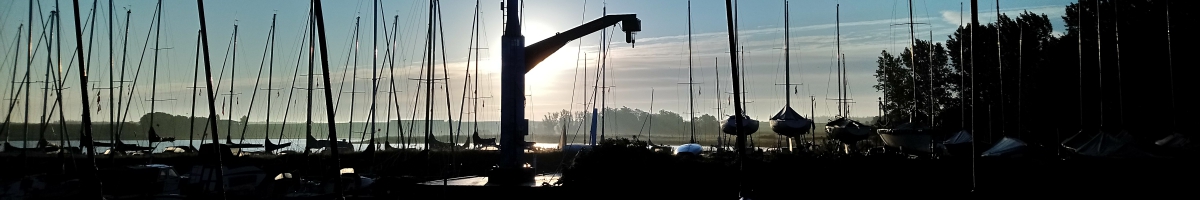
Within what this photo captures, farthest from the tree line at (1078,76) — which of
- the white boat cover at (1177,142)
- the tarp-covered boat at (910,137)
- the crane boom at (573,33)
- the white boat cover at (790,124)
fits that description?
the crane boom at (573,33)

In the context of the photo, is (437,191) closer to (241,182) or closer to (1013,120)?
(241,182)

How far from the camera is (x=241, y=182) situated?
27.2 metres

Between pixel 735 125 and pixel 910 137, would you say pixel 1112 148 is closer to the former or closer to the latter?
pixel 910 137

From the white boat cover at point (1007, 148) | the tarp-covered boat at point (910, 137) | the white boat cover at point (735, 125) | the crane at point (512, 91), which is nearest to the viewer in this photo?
the crane at point (512, 91)

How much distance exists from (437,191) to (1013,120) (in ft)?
172

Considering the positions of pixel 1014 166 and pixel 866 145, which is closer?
pixel 1014 166

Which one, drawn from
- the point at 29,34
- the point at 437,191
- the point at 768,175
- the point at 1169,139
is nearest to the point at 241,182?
the point at 437,191

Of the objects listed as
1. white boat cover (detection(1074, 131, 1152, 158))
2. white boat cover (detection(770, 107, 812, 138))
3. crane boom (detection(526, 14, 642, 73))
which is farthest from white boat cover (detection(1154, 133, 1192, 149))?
crane boom (detection(526, 14, 642, 73))

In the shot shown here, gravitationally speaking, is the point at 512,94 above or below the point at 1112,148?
above

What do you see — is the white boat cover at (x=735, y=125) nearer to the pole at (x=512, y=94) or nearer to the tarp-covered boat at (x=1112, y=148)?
the tarp-covered boat at (x=1112, y=148)

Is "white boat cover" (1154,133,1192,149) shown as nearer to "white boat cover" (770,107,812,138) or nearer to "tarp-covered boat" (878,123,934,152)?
"tarp-covered boat" (878,123,934,152)

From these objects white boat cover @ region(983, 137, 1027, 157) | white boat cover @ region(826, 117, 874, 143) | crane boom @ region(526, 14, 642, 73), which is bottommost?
white boat cover @ region(983, 137, 1027, 157)

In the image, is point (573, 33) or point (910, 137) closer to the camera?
point (573, 33)

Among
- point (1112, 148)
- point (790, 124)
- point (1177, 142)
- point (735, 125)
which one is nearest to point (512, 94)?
point (790, 124)
